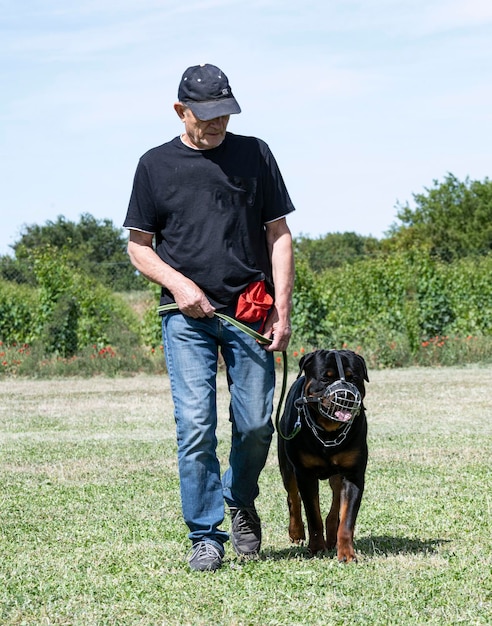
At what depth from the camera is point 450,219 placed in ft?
183

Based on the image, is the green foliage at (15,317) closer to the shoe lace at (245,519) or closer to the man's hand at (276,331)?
the shoe lace at (245,519)

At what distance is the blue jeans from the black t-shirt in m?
0.17

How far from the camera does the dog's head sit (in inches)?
189


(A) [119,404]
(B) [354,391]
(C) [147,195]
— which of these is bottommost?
(A) [119,404]

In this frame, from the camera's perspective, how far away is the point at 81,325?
752 inches

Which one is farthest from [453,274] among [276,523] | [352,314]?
[276,523]

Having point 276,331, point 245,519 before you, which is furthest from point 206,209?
point 245,519

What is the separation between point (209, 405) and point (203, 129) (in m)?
1.26

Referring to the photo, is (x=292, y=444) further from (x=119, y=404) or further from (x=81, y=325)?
(x=81, y=325)

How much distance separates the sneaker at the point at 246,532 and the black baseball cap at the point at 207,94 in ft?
6.18

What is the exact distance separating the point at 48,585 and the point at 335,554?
1425 mm

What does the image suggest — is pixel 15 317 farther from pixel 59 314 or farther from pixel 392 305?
pixel 392 305

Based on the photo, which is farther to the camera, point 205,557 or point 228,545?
point 228,545

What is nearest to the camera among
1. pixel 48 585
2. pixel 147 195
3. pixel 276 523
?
Answer: pixel 48 585
